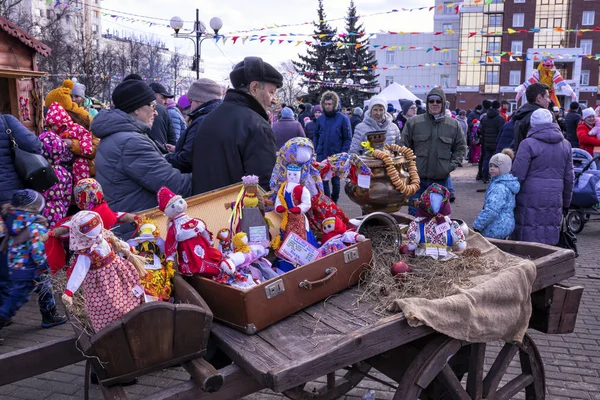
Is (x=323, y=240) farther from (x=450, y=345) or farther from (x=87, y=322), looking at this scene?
(x=87, y=322)

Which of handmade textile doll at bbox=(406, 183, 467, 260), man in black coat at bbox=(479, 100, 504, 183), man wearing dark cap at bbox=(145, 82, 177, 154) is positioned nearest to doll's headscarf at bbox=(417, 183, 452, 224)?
handmade textile doll at bbox=(406, 183, 467, 260)

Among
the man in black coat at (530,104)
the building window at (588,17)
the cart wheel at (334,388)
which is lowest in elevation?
the cart wheel at (334,388)

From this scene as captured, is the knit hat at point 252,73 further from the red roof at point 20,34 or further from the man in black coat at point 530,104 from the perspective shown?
the red roof at point 20,34

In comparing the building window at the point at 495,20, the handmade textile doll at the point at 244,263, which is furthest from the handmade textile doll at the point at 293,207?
the building window at the point at 495,20

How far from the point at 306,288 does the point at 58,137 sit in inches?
155

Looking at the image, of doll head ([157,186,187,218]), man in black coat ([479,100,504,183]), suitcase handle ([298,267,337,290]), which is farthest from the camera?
man in black coat ([479,100,504,183])

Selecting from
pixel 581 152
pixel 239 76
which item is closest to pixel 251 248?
pixel 239 76

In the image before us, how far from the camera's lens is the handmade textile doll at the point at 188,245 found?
2.26m

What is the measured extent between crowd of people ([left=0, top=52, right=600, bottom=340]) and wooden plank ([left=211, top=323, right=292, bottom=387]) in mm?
1003

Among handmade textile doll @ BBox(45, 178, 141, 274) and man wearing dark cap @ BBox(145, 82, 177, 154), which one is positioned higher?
man wearing dark cap @ BBox(145, 82, 177, 154)

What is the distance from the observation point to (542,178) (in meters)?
5.08

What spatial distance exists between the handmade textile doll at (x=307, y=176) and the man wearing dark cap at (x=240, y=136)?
1.04 ft

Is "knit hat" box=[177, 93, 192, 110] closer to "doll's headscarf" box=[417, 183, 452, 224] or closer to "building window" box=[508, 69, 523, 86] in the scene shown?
"doll's headscarf" box=[417, 183, 452, 224]

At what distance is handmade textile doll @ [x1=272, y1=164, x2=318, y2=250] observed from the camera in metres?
2.69
